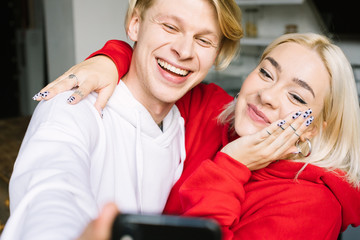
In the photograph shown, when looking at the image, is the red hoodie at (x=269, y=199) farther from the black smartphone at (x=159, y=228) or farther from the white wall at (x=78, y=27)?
the white wall at (x=78, y=27)

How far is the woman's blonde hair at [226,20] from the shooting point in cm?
108

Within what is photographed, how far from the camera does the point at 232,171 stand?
1013 mm

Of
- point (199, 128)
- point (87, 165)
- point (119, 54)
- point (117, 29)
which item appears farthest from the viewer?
point (117, 29)

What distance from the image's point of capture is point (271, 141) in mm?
1037

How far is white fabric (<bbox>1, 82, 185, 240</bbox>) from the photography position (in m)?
0.51

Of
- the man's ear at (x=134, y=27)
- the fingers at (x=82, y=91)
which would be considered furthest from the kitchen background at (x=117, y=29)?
the fingers at (x=82, y=91)

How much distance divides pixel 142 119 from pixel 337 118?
64 centimetres

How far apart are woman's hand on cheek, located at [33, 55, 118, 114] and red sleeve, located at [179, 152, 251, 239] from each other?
0.36 m

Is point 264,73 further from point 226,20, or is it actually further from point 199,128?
point 199,128

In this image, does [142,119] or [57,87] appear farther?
[142,119]

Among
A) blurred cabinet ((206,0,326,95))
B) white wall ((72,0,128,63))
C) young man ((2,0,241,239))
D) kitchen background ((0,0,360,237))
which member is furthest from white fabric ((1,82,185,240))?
blurred cabinet ((206,0,326,95))

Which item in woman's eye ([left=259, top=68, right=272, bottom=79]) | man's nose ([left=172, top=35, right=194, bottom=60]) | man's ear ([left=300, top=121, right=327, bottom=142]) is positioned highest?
man's nose ([left=172, top=35, right=194, bottom=60])

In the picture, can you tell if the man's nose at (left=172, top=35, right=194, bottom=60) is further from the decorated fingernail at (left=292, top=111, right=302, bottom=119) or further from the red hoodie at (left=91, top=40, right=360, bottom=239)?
the decorated fingernail at (left=292, top=111, right=302, bottom=119)

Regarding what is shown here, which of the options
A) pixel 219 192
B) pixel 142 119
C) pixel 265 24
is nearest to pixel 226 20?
pixel 142 119
